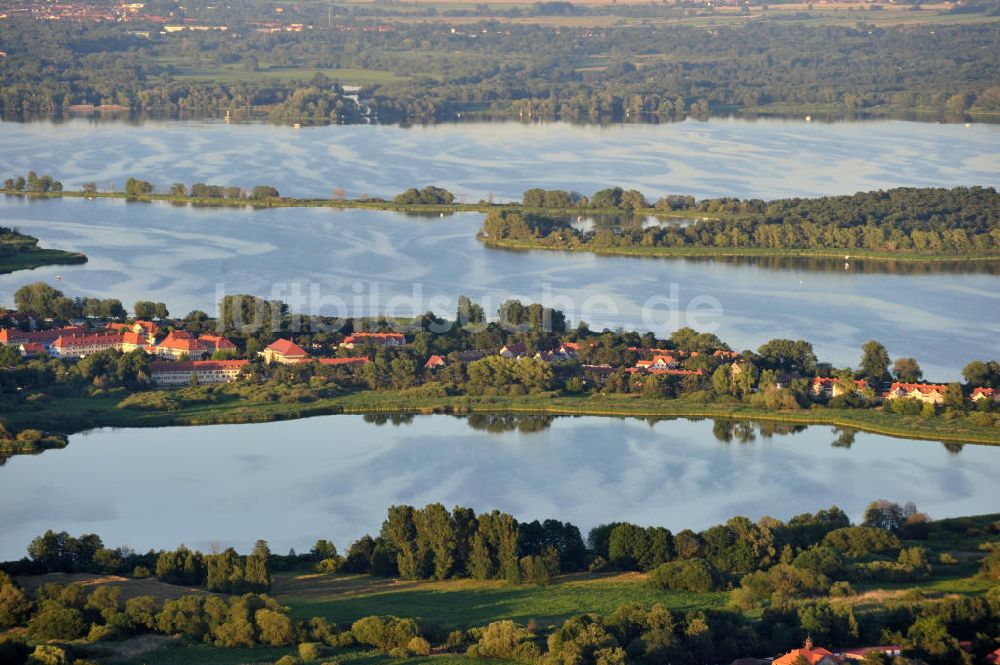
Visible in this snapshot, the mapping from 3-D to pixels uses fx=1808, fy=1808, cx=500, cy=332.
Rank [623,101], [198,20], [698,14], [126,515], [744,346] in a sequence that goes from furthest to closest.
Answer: [698,14] < [198,20] < [623,101] < [744,346] < [126,515]

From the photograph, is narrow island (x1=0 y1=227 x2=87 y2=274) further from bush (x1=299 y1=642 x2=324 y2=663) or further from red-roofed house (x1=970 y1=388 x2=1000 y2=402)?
bush (x1=299 y1=642 x2=324 y2=663)

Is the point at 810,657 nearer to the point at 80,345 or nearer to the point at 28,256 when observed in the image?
the point at 80,345

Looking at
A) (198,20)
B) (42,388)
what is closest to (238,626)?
(42,388)

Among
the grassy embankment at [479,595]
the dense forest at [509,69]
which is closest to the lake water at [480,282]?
the grassy embankment at [479,595]

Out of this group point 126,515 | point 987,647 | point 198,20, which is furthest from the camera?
point 198,20

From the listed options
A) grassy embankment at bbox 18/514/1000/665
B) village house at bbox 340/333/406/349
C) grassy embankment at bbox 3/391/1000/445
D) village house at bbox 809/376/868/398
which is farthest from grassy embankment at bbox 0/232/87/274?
grassy embankment at bbox 18/514/1000/665

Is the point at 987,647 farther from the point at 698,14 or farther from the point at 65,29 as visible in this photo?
the point at 698,14
